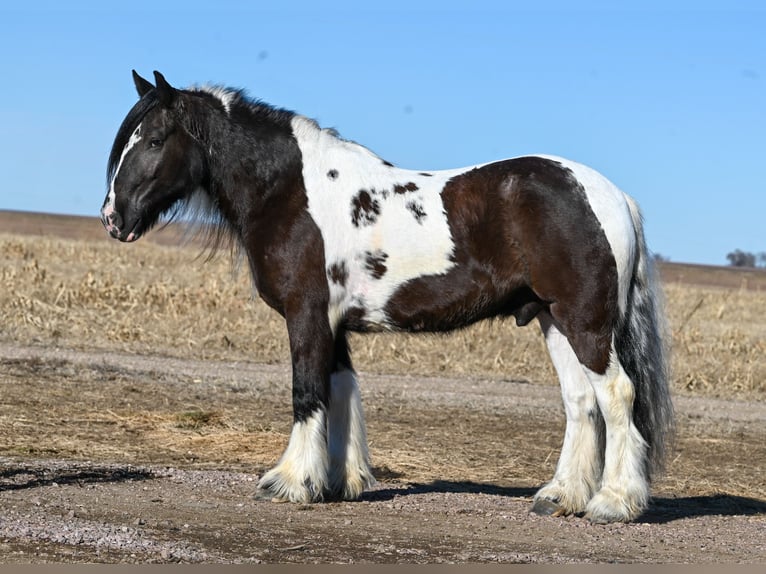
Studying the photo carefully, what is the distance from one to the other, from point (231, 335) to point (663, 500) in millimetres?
11781

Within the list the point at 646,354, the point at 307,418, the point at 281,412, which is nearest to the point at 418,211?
the point at 307,418

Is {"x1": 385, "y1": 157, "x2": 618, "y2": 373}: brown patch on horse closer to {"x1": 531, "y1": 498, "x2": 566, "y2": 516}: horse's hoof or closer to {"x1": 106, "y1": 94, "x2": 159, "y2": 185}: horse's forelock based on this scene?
{"x1": 531, "y1": 498, "x2": 566, "y2": 516}: horse's hoof

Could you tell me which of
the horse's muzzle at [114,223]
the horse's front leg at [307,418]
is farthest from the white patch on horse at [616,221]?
the horse's muzzle at [114,223]

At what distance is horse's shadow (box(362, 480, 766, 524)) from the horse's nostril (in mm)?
2839

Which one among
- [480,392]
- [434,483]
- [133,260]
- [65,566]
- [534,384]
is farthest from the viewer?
[133,260]

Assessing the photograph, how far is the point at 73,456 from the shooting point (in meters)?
10.4

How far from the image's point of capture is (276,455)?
430 inches

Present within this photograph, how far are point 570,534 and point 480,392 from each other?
9123mm

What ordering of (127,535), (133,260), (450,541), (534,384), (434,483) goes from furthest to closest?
(133,260), (534,384), (434,483), (450,541), (127,535)

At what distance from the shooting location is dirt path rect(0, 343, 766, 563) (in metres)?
7.09

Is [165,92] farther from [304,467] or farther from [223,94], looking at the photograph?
[304,467]

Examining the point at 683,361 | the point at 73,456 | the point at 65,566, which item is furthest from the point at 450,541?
the point at 683,361

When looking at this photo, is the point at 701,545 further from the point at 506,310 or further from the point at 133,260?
the point at 133,260

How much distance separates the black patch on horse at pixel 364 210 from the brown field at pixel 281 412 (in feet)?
3.66
